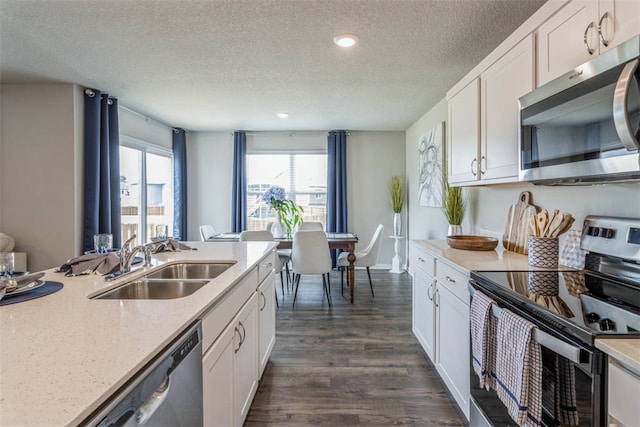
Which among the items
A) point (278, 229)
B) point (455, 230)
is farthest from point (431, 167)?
point (278, 229)

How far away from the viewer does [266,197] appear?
4.41 metres

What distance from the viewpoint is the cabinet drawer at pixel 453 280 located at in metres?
1.74

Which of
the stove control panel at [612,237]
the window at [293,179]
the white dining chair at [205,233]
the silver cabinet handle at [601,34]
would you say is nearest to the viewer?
the silver cabinet handle at [601,34]

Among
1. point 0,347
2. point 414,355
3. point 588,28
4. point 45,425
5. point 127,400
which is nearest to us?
point 45,425

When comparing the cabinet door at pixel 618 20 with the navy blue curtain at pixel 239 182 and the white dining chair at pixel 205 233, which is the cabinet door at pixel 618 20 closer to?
the white dining chair at pixel 205 233

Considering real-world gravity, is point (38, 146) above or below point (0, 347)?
above

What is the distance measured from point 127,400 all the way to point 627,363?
114 cm

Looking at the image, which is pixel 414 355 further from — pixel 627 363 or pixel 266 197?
pixel 266 197

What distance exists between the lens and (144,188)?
4992mm

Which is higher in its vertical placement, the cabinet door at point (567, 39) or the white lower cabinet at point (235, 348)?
the cabinet door at point (567, 39)

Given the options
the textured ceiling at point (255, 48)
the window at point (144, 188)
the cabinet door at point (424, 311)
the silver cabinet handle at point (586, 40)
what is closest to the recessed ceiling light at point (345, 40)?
the textured ceiling at point (255, 48)

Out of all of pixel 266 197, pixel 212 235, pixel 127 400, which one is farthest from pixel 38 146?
pixel 127 400

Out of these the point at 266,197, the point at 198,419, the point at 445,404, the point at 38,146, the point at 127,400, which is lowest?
the point at 445,404

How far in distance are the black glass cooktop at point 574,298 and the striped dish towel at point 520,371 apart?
3.0 inches
